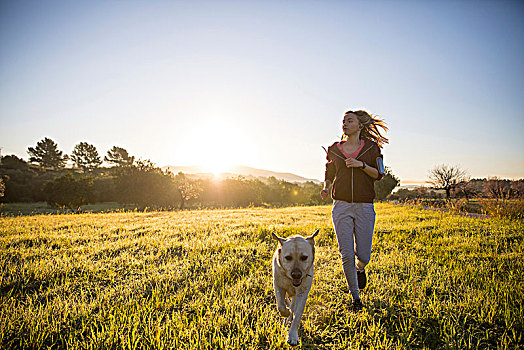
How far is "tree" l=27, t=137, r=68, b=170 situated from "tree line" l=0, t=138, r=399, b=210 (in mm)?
303

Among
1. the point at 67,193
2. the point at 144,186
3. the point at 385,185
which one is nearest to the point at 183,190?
the point at 144,186

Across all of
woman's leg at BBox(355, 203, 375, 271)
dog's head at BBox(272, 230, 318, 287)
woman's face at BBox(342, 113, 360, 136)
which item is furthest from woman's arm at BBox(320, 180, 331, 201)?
dog's head at BBox(272, 230, 318, 287)

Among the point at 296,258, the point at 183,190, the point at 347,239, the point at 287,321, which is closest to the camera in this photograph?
the point at 296,258

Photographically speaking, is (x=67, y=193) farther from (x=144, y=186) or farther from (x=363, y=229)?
(x=363, y=229)

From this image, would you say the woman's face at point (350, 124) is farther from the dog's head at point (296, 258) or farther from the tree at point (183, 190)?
the tree at point (183, 190)

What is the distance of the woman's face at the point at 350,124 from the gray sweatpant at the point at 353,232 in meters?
1.33

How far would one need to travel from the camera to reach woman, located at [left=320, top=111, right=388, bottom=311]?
4.02 metres

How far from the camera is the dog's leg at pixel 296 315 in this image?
2953 mm

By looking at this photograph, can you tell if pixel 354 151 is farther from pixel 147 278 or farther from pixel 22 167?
pixel 22 167

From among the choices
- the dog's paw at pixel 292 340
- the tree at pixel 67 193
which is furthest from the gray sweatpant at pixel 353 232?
the tree at pixel 67 193

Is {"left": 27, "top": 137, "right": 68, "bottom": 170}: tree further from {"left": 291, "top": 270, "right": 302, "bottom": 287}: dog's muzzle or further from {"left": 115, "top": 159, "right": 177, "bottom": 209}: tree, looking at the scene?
{"left": 291, "top": 270, "right": 302, "bottom": 287}: dog's muzzle

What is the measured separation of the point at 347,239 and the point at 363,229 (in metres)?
0.33

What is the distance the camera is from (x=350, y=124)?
14.2 ft

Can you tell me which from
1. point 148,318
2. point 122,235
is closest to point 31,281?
point 148,318
